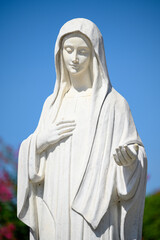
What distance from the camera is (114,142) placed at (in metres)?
7.19

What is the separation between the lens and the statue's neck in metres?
7.70

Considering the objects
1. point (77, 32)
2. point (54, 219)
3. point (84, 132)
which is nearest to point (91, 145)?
point (84, 132)

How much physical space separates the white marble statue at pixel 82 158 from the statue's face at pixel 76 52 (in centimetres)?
2

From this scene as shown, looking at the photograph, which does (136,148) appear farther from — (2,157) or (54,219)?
(2,157)

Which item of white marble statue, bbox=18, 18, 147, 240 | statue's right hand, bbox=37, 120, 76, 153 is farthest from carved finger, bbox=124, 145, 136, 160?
statue's right hand, bbox=37, 120, 76, 153

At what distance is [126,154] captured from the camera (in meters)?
6.62

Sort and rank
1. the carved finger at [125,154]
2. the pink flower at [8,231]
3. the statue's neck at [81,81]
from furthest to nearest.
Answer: the pink flower at [8,231], the statue's neck at [81,81], the carved finger at [125,154]

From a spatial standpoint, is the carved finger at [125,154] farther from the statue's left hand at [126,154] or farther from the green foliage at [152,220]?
the green foliage at [152,220]

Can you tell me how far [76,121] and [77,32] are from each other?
4.60 feet

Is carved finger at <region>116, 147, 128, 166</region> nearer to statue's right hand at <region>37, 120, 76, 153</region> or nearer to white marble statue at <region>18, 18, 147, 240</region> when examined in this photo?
white marble statue at <region>18, 18, 147, 240</region>

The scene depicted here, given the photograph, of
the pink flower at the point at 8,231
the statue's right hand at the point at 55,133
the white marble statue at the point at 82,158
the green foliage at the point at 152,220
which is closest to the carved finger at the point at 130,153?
the white marble statue at the point at 82,158

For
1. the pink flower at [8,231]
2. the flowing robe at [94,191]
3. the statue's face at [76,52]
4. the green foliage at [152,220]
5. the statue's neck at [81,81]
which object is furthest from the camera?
the green foliage at [152,220]

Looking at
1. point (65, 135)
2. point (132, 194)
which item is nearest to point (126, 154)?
point (132, 194)

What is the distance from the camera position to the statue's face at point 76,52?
24.3 ft
